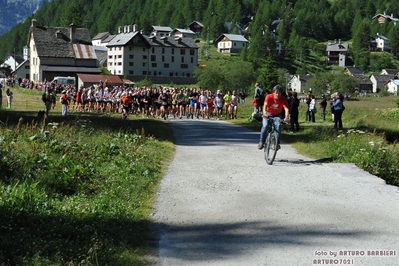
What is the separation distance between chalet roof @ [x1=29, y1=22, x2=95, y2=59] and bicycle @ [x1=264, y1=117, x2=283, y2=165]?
88167 mm

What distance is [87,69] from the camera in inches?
3912

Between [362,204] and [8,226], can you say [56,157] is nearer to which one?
[8,226]

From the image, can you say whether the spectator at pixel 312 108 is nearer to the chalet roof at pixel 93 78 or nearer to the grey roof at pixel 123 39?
the chalet roof at pixel 93 78

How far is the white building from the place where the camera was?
135375 millimetres

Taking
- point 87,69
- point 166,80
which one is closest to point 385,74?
point 166,80

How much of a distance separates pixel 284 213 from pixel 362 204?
1475mm

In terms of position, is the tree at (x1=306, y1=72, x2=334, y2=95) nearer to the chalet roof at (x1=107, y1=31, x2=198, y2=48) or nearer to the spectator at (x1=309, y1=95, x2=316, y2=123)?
the chalet roof at (x1=107, y1=31, x2=198, y2=48)

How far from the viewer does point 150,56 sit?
139 m

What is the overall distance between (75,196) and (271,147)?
5588 millimetres

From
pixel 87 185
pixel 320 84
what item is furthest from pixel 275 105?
pixel 320 84

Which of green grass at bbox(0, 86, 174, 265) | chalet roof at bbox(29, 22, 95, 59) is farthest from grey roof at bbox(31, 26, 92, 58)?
green grass at bbox(0, 86, 174, 265)

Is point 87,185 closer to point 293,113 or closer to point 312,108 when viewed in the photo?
point 293,113

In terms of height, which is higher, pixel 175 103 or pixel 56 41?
pixel 56 41

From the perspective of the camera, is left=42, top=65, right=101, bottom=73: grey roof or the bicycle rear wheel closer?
the bicycle rear wheel
